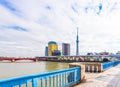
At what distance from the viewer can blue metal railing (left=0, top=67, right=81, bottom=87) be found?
480cm

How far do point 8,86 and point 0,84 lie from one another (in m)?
0.32

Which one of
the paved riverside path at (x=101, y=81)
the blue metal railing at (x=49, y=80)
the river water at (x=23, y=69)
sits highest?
the blue metal railing at (x=49, y=80)

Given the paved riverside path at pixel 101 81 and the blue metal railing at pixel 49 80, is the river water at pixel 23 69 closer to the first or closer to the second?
the paved riverside path at pixel 101 81

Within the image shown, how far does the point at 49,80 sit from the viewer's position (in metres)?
6.88

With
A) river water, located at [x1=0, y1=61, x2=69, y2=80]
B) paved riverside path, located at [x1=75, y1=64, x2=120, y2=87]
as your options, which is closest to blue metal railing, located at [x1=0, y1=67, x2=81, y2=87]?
paved riverside path, located at [x1=75, y1=64, x2=120, y2=87]

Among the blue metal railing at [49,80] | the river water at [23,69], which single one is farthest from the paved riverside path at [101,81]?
the river water at [23,69]

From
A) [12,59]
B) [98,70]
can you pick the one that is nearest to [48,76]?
[98,70]

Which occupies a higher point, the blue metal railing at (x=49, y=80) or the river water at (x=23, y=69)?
the blue metal railing at (x=49, y=80)

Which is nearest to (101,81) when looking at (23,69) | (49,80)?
(49,80)

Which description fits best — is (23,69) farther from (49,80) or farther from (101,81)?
(49,80)

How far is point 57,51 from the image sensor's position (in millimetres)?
175125

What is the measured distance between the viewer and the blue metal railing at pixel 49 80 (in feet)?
15.8

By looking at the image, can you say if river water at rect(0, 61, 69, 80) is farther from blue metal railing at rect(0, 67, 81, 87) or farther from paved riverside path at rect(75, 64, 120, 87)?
blue metal railing at rect(0, 67, 81, 87)

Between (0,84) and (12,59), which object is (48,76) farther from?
(12,59)
